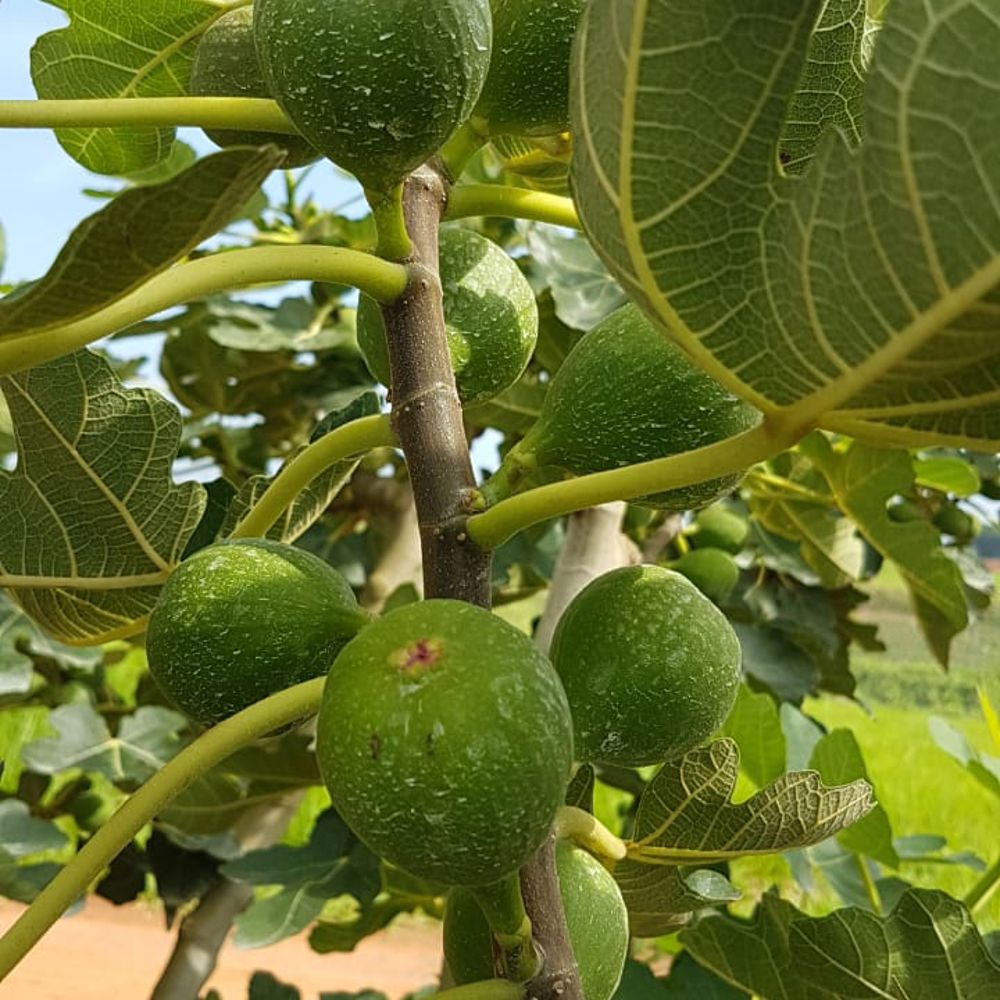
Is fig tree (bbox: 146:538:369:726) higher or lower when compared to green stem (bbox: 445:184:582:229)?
lower

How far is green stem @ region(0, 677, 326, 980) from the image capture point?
653mm

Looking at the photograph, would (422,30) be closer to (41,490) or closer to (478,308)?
(478,308)

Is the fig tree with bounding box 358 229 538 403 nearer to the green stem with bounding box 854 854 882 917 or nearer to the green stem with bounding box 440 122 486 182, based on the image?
the green stem with bounding box 440 122 486 182

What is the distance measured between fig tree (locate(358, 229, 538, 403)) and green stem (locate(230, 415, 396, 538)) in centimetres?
7

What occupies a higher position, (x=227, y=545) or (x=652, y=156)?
(x=652, y=156)

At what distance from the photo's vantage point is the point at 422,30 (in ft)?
2.00

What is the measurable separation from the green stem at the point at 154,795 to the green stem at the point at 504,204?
1.08ft

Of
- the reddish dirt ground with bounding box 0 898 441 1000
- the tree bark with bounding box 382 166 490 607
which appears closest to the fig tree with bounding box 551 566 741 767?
the tree bark with bounding box 382 166 490 607

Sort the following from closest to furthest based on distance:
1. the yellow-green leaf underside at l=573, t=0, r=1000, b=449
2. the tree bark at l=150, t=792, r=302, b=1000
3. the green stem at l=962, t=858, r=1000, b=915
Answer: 1. the yellow-green leaf underside at l=573, t=0, r=1000, b=449
2. the green stem at l=962, t=858, r=1000, b=915
3. the tree bark at l=150, t=792, r=302, b=1000

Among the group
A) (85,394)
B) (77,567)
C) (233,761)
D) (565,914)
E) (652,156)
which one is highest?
(652,156)

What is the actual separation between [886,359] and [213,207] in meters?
0.28

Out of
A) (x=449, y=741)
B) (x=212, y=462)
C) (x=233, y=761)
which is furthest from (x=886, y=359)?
(x=212, y=462)

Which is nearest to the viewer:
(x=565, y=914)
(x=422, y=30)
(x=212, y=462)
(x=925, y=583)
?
(x=422, y=30)

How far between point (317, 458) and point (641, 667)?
0.78 feet
